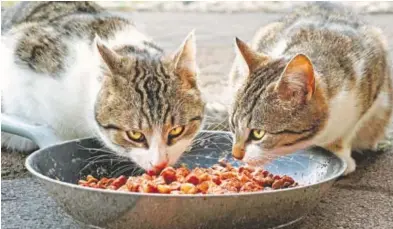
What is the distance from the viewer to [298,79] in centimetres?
138

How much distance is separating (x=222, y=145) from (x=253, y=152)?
0.16 meters

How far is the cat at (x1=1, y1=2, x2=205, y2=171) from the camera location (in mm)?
1439

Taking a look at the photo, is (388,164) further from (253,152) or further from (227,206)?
(227,206)

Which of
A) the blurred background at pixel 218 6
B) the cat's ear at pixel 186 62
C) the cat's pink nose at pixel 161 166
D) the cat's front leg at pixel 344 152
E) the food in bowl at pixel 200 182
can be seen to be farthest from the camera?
the blurred background at pixel 218 6

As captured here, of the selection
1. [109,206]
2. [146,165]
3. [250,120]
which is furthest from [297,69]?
[109,206]

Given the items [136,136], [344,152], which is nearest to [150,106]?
[136,136]

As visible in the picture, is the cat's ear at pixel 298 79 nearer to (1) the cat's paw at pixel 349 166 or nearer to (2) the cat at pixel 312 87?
(2) the cat at pixel 312 87

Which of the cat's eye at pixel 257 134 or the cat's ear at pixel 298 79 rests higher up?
the cat's ear at pixel 298 79

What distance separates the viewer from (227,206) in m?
1.13

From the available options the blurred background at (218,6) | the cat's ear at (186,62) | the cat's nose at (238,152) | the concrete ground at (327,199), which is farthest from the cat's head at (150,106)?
the blurred background at (218,6)

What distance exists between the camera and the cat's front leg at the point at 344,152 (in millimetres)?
1729

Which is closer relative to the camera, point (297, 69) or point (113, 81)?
point (297, 69)

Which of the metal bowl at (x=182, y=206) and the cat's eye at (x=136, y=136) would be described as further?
the cat's eye at (x=136, y=136)

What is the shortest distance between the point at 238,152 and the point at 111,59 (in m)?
0.36
